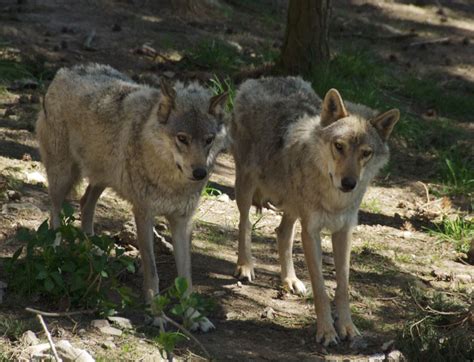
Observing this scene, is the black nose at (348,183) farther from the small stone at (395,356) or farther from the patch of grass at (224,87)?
the patch of grass at (224,87)

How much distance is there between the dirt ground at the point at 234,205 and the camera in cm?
588

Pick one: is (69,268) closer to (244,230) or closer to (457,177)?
(244,230)

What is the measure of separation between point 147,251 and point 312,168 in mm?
1294

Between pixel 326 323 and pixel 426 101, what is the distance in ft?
21.2

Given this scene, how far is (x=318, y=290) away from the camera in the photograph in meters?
5.95

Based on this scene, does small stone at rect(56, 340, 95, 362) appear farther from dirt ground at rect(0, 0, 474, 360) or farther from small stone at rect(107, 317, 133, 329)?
small stone at rect(107, 317, 133, 329)

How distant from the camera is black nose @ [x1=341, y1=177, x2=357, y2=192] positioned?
5.58m

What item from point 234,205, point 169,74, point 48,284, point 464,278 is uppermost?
point 48,284

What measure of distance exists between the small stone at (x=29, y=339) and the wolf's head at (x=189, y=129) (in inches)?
55.4

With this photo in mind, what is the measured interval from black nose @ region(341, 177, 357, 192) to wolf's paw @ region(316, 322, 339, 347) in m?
0.99

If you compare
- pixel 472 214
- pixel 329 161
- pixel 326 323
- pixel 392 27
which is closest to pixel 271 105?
pixel 329 161

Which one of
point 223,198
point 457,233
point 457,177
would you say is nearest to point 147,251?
point 223,198

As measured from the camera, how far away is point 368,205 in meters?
8.81

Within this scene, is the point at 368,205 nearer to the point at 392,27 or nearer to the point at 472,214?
the point at 472,214
